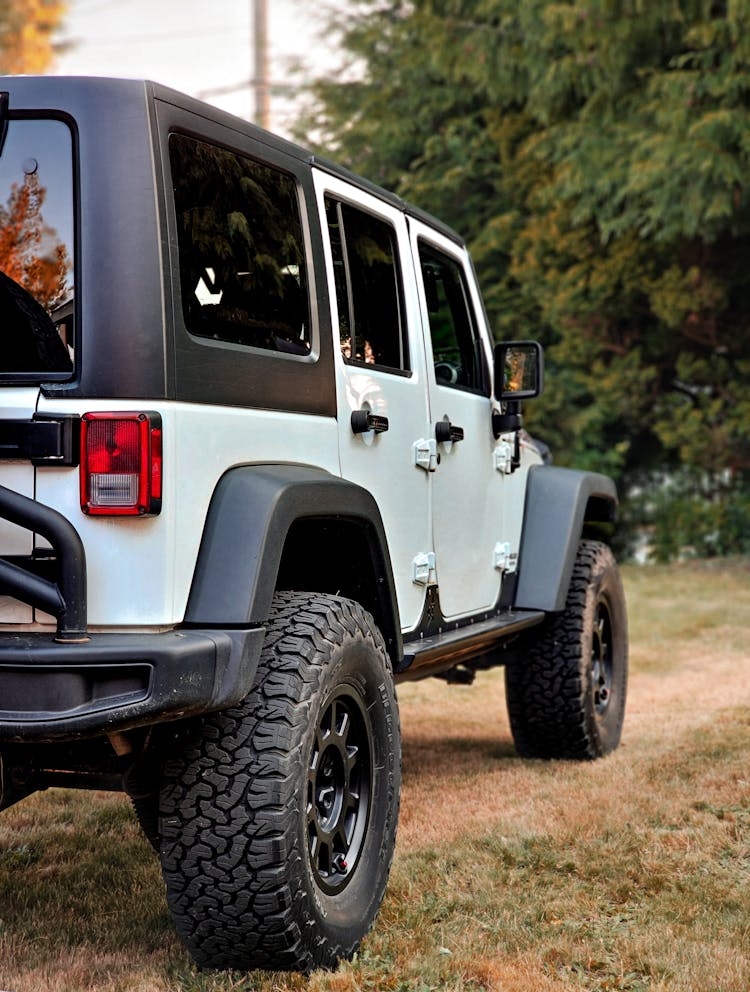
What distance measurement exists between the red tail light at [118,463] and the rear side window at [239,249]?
34 centimetres

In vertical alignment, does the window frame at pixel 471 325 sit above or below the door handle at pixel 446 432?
above

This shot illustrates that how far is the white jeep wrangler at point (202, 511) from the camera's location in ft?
8.93

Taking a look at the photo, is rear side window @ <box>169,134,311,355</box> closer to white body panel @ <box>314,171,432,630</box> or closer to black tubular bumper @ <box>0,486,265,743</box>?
white body panel @ <box>314,171,432,630</box>

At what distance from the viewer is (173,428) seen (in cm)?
279

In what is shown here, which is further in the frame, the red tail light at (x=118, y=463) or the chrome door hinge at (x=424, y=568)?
the chrome door hinge at (x=424, y=568)

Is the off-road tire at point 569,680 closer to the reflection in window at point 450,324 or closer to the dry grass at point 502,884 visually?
the dry grass at point 502,884

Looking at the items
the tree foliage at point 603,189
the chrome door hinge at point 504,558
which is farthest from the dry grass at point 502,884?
the tree foliage at point 603,189

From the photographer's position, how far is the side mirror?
4.92 metres

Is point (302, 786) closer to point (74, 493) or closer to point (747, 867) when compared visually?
point (74, 493)

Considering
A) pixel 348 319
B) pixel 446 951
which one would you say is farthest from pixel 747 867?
pixel 348 319

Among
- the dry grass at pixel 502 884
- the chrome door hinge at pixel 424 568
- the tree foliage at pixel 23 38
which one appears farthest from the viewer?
the tree foliage at pixel 23 38

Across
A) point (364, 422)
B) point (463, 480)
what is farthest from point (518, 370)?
point (364, 422)

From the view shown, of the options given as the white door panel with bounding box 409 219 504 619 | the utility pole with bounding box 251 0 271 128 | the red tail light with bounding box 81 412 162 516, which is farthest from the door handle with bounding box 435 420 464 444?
the utility pole with bounding box 251 0 271 128

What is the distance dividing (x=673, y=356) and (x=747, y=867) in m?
10.9
